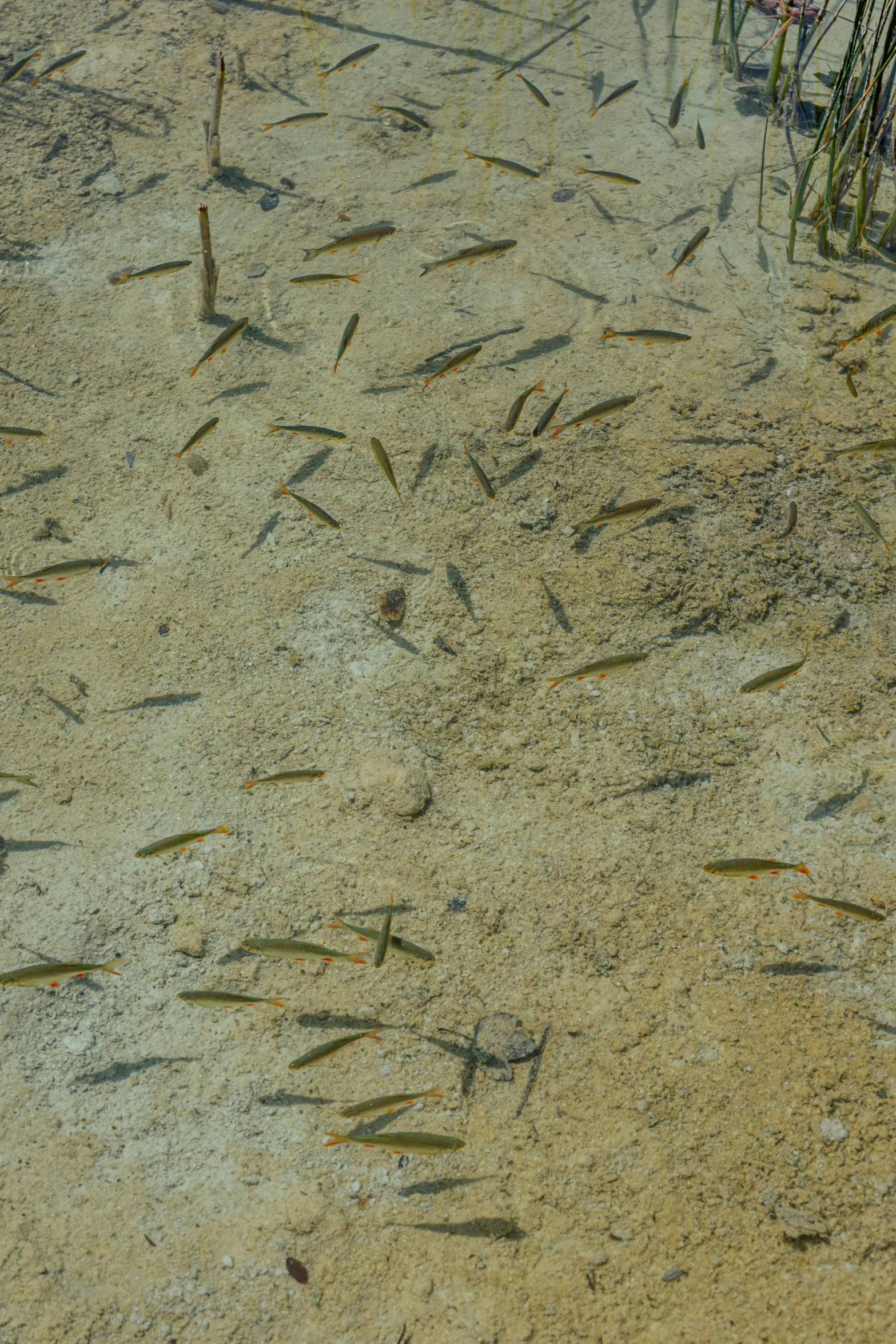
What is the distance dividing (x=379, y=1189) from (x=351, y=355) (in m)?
4.84

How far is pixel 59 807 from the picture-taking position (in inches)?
165

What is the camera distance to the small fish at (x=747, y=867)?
352cm

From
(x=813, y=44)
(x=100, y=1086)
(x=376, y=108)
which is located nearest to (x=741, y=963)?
(x=100, y=1086)

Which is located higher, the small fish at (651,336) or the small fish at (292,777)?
the small fish at (651,336)

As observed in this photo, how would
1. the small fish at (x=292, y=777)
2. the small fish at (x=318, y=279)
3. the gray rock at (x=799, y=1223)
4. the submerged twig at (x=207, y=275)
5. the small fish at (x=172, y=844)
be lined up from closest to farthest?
the gray rock at (x=799, y=1223) → the small fish at (x=172, y=844) → the small fish at (x=292, y=777) → the submerged twig at (x=207, y=275) → the small fish at (x=318, y=279)

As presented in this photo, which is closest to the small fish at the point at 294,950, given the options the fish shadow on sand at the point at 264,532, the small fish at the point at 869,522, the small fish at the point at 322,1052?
the small fish at the point at 322,1052

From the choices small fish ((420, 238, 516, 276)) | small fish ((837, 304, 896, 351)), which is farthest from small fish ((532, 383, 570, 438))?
small fish ((837, 304, 896, 351))

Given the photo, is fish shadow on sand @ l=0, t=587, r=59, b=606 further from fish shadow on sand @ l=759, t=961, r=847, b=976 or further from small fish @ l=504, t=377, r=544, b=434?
fish shadow on sand @ l=759, t=961, r=847, b=976

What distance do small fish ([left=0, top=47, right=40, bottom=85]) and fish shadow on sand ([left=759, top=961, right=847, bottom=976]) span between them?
8287mm

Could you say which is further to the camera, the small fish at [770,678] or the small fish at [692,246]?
the small fish at [692,246]

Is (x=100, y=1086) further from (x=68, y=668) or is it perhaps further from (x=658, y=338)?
(x=658, y=338)

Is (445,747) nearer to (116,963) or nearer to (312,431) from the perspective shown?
(116,963)

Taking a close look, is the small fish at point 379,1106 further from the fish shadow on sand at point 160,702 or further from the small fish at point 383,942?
the fish shadow on sand at point 160,702

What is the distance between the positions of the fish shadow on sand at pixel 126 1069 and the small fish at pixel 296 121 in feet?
Result: 21.9
